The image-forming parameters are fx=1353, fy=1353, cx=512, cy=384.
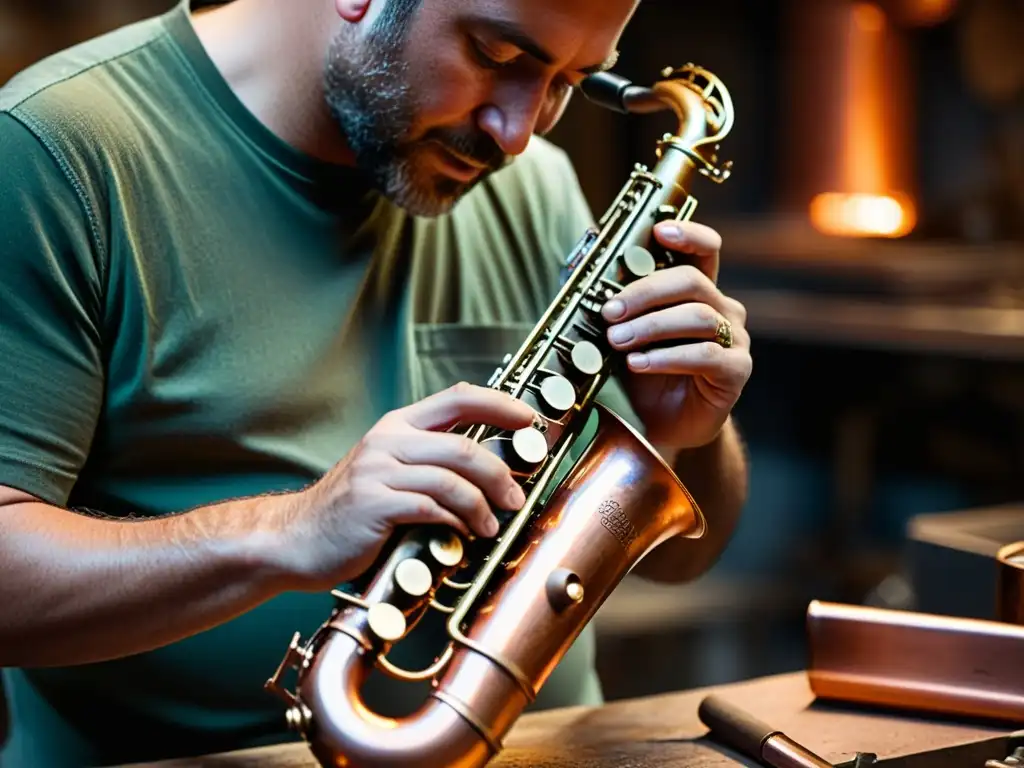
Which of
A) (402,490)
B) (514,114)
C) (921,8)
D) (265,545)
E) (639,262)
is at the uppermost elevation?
(921,8)

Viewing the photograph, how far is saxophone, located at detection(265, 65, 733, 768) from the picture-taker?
117 centimetres

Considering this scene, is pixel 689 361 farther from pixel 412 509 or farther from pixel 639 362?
pixel 412 509

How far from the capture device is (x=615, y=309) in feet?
4.61

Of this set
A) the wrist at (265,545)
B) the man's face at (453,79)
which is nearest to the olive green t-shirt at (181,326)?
the man's face at (453,79)

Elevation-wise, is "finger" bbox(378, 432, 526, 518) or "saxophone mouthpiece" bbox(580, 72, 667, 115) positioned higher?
"saxophone mouthpiece" bbox(580, 72, 667, 115)

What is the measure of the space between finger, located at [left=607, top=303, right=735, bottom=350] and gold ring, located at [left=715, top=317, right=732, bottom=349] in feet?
0.05

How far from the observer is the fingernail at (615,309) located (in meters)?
1.41

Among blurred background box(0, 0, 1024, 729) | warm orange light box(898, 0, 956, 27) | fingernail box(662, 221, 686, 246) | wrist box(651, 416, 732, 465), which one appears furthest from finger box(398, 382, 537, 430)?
blurred background box(0, 0, 1024, 729)

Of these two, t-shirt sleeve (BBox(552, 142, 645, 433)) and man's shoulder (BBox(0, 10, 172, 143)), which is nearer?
man's shoulder (BBox(0, 10, 172, 143))

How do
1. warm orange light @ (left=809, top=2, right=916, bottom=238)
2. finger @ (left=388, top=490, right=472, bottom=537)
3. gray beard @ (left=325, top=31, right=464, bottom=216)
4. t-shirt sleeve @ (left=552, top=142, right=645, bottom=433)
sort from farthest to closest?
warm orange light @ (left=809, top=2, right=916, bottom=238), t-shirt sleeve @ (left=552, top=142, right=645, bottom=433), gray beard @ (left=325, top=31, right=464, bottom=216), finger @ (left=388, top=490, right=472, bottom=537)

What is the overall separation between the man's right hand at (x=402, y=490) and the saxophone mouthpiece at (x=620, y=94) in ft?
1.79

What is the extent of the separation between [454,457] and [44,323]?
49 centimetres

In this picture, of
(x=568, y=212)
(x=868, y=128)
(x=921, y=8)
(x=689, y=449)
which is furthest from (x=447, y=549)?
(x=868, y=128)

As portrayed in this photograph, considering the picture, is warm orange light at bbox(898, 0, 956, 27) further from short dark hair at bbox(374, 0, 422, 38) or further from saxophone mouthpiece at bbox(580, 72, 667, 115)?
short dark hair at bbox(374, 0, 422, 38)
